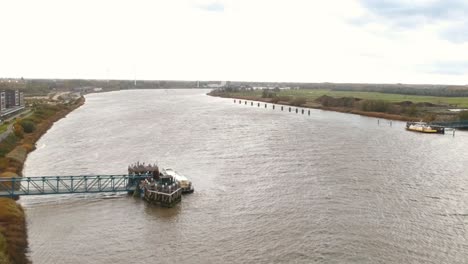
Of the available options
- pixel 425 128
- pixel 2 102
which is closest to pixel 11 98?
pixel 2 102

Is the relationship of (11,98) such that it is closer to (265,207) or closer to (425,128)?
(265,207)

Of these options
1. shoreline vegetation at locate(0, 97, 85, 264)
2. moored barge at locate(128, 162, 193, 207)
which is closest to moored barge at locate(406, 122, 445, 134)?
moored barge at locate(128, 162, 193, 207)

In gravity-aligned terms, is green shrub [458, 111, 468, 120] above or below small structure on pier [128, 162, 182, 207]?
above

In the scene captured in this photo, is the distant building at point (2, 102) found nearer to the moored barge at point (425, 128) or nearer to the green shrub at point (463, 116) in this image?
the moored barge at point (425, 128)

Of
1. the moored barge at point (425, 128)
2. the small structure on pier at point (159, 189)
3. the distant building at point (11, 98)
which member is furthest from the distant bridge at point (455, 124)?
the distant building at point (11, 98)

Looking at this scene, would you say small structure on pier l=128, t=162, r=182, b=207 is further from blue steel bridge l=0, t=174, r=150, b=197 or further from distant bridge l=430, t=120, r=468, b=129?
distant bridge l=430, t=120, r=468, b=129

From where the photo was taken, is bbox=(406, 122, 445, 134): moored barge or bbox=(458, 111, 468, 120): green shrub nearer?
bbox=(406, 122, 445, 134): moored barge
